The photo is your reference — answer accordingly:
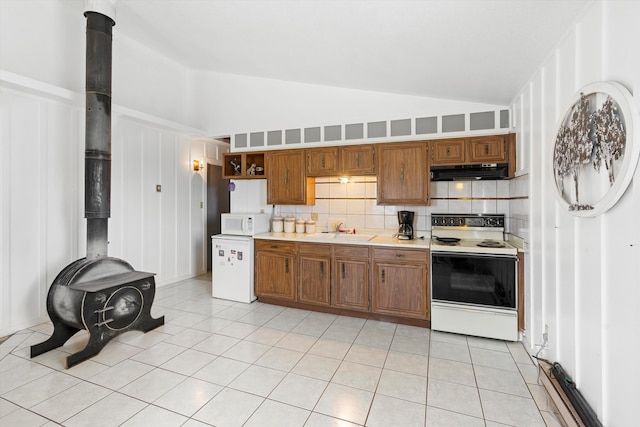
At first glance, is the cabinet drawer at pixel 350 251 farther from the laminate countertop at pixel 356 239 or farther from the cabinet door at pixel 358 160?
the cabinet door at pixel 358 160

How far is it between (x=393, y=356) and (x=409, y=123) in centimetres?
263

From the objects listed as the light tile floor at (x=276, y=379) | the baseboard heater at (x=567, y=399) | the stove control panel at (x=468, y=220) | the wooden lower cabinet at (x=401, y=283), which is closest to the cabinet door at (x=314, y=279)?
the light tile floor at (x=276, y=379)

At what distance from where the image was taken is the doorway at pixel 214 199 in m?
5.62

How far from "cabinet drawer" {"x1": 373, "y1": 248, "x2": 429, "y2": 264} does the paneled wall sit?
342 centimetres

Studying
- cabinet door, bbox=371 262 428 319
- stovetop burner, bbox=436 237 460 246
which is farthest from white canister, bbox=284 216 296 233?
stovetop burner, bbox=436 237 460 246

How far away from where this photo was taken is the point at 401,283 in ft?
10.6

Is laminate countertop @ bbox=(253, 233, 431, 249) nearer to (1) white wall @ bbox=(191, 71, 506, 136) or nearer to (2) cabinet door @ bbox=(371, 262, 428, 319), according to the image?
(2) cabinet door @ bbox=(371, 262, 428, 319)

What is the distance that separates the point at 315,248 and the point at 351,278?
57 centimetres

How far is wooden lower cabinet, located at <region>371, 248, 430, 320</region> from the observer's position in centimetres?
313

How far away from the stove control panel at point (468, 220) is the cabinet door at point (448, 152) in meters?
0.66

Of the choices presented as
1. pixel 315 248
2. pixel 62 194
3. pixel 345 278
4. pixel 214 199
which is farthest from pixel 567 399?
pixel 214 199

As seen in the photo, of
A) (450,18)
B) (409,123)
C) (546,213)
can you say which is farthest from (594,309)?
(409,123)

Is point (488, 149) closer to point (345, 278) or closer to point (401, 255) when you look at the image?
point (401, 255)

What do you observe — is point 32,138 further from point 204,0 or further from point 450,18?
point 450,18
